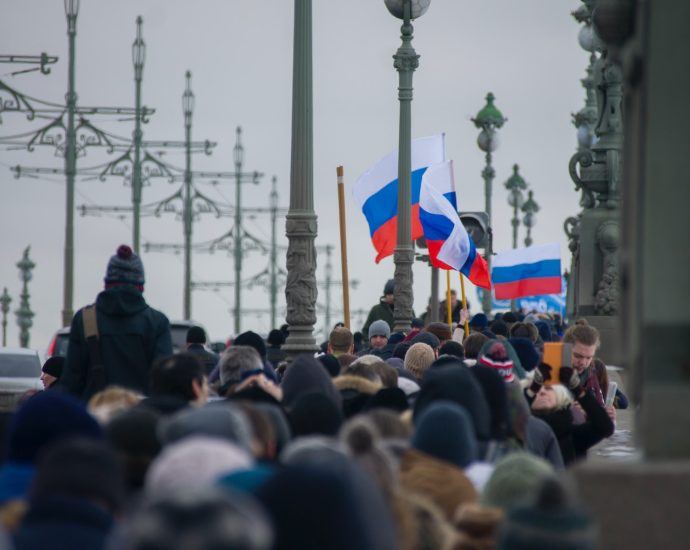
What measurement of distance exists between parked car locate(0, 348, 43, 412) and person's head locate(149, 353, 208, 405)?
15.7 meters

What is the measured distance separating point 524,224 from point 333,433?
226 ft

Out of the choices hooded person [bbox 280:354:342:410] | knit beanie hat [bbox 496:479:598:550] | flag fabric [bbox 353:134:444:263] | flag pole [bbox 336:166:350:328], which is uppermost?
flag fabric [bbox 353:134:444:263]

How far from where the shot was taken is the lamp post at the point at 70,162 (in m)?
43.7

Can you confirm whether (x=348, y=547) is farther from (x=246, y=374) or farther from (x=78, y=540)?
(x=246, y=374)

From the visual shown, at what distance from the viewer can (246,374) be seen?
1163cm

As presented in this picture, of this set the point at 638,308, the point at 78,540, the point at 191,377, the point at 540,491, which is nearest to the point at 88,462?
the point at 78,540

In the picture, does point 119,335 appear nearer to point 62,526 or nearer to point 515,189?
point 62,526

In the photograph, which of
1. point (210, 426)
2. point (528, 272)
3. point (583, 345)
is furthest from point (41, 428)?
point (528, 272)

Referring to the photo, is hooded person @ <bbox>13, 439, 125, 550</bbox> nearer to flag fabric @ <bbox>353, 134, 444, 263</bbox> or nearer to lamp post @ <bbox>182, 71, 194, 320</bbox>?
flag fabric @ <bbox>353, 134, 444, 263</bbox>

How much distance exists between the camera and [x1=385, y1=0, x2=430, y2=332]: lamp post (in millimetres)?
27047

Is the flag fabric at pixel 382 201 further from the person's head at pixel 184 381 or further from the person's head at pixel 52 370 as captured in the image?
the person's head at pixel 184 381

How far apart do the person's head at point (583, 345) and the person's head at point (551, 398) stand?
2265mm

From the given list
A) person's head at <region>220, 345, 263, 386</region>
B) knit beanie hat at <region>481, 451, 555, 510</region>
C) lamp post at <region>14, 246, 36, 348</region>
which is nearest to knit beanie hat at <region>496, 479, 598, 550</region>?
knit beanie hat at <region>481, 451, 555, 510</region>

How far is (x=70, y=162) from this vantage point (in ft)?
148
